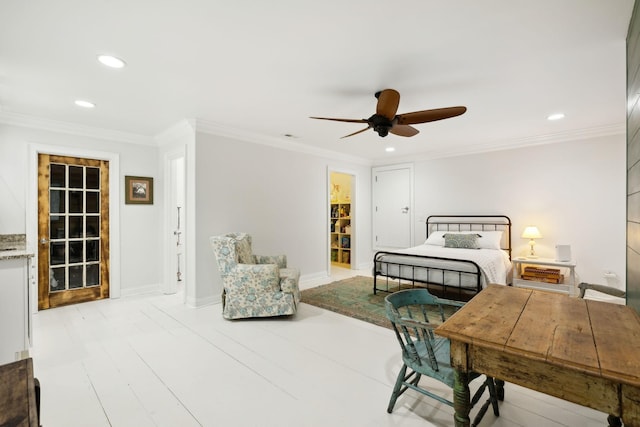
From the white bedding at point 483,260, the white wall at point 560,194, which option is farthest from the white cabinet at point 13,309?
the white wall at point 560,194

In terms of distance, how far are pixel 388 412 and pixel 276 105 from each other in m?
2.97

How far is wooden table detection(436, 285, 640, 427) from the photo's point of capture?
1021 mm

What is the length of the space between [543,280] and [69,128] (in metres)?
6.93

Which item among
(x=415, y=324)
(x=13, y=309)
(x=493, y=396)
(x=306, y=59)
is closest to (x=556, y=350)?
(x=415, y=324)

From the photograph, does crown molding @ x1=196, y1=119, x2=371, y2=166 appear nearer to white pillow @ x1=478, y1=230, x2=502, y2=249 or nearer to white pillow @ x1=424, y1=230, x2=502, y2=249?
white pillow @ x1=424, y1=230, x2=502, y2=249

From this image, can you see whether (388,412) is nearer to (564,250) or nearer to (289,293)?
(289,293)

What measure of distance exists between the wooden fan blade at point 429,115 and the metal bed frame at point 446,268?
1854mm

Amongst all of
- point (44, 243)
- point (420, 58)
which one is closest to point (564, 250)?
Answer: point (420, 58)

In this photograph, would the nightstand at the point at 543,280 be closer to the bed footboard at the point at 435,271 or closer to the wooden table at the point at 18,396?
the bed footboard at the point at 435,271

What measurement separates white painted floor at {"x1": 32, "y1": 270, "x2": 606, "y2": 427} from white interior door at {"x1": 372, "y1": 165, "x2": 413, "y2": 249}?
3.17 m

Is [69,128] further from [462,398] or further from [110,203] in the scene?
[462,398]

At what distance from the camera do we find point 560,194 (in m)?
4.59

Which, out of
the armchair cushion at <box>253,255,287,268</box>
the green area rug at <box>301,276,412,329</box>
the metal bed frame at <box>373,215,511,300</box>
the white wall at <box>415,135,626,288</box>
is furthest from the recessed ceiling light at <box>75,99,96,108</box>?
the white wall at <box>415,135,626,288</box>

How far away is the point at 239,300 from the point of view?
3.45 metres
